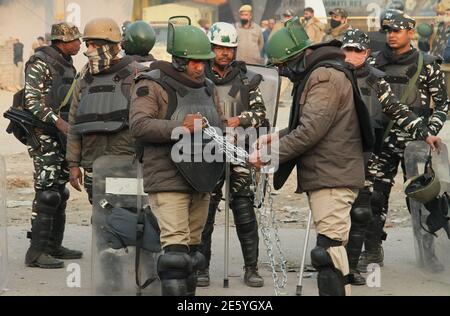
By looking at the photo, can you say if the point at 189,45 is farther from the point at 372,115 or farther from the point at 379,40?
the point at 379,40

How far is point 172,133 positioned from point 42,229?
2.61m

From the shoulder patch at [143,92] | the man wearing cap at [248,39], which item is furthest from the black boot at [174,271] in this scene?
the man wearing cap at [248,39]

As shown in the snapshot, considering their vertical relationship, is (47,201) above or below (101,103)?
below

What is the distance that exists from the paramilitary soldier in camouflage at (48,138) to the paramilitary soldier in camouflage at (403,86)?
241 cm

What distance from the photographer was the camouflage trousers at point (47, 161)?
30.8ft

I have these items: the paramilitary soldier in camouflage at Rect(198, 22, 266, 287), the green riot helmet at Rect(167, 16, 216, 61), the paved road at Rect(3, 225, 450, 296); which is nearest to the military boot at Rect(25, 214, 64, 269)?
the paved road at Rect(3, 225, 450, 296)

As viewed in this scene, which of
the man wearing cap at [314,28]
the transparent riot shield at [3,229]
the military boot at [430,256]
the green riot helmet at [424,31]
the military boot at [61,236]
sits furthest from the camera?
the man wearing cap at [314,28]

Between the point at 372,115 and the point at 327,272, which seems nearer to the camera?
the point at 327,272

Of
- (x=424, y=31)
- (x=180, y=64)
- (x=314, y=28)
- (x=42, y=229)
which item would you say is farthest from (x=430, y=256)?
(x=314, y=28)

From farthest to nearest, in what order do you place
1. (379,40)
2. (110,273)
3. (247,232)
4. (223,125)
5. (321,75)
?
(379,40), (247,232), (110,273), (223,125), (321,75)

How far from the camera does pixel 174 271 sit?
7.26m

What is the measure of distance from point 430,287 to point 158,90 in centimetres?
279

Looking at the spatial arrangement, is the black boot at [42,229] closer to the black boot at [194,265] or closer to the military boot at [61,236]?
the military boot at [61,236]

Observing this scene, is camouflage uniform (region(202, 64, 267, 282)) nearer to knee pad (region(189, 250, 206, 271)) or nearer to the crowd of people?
the crowd of people
